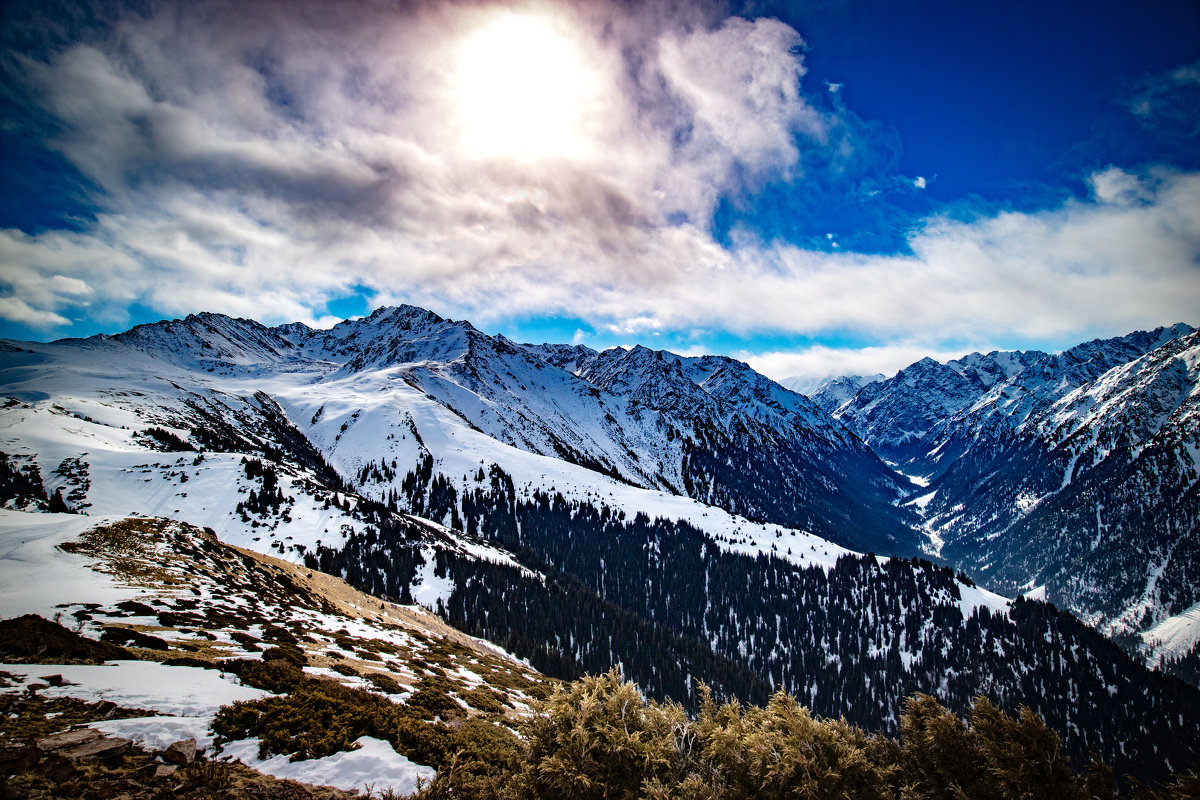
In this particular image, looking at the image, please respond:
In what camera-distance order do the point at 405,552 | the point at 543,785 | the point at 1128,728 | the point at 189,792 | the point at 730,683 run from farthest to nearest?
the point at 1128,728 < the point at 730,683 < the point at 405,552 < the point at 543,785 < the point at 189,792

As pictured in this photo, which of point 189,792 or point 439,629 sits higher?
point 189,792

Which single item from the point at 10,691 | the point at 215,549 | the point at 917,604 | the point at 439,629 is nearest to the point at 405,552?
the point at 439,629

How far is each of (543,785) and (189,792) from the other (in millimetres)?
12921

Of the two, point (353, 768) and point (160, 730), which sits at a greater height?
point (160, 730)

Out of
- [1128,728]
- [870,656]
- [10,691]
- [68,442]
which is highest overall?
[68,442]

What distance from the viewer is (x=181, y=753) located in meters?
16.3

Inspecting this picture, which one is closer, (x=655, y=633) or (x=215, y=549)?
(x=215, y=549)

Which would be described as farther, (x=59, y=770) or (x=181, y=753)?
(x=181, y=753)

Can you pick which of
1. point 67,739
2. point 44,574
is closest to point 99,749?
point 67,739

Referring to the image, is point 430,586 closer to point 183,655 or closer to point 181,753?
point 183,655

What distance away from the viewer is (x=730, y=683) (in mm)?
133375

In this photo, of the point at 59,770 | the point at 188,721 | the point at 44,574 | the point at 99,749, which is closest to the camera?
the point at 59,770

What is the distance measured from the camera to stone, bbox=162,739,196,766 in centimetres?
1603

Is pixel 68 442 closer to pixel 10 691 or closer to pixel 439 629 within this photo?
pixel 439 629
